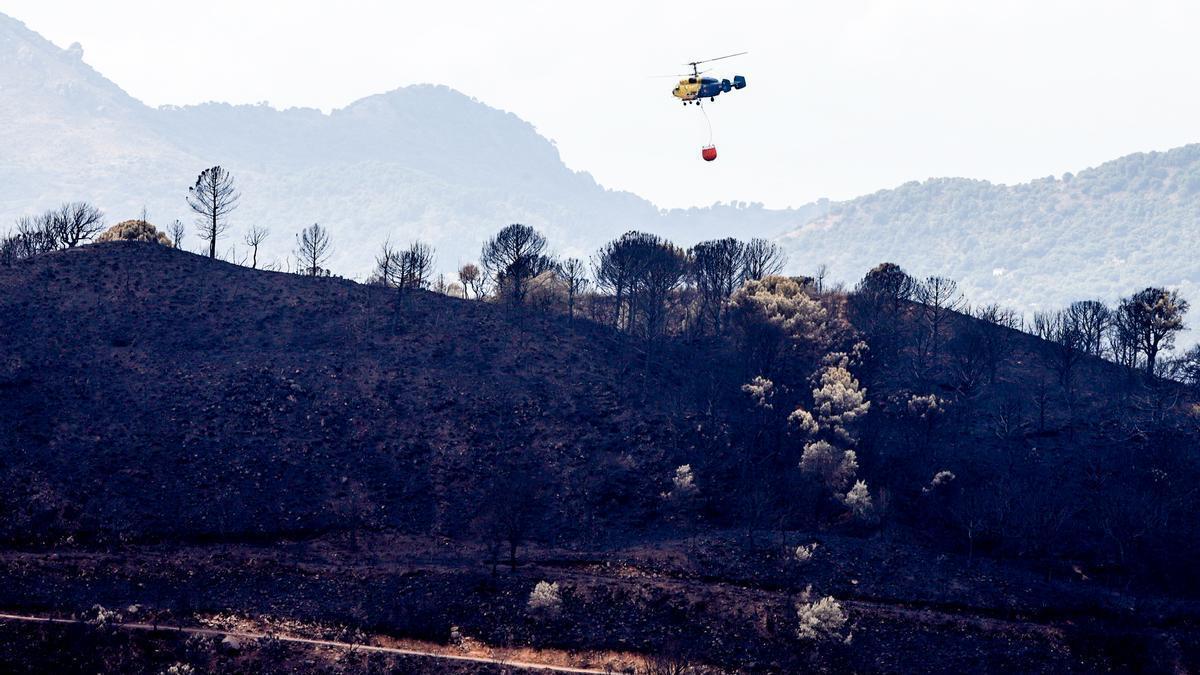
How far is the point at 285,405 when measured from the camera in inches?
3605

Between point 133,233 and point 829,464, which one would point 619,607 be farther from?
point 133,233

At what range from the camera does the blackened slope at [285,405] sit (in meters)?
79.9

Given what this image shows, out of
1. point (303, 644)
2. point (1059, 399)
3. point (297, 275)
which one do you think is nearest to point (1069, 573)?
point (1059, 399)

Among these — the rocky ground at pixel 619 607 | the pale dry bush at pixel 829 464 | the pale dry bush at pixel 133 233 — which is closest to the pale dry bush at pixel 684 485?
the pale dry bush at pixel 829 464

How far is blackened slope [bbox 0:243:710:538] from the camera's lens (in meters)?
79.9

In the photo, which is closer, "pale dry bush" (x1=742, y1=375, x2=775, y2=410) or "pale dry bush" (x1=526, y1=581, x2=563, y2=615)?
"pale dry bush" (x1=526, y1=581, x2=563, y2=615)

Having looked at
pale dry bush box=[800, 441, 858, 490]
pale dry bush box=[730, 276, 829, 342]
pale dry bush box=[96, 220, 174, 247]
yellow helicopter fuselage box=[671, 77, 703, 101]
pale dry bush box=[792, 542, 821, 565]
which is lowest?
pale dry bush box=[792, 542, 821, 565]

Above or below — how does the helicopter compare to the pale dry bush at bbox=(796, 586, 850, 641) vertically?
above

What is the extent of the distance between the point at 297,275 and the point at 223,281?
7421mm

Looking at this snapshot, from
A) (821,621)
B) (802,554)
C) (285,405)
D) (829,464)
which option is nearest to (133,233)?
(285,405)

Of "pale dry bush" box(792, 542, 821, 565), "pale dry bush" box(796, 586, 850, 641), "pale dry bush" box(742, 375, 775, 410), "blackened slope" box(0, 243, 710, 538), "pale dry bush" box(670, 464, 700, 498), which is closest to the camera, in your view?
"pale dry bush" box(796, 586, 850, 641)

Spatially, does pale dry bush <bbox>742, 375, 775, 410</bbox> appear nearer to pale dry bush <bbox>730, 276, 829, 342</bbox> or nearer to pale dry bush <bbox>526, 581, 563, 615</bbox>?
pale dry bush <bbox>730, 276, 829, 342</bbox>

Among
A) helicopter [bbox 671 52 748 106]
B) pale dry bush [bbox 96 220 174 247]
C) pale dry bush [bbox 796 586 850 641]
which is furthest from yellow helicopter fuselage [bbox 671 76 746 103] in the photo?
pale dry bush [bbox 96 220 174 247]

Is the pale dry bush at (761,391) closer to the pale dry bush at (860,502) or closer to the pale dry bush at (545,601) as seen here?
the pale dry bush at (860,502)
